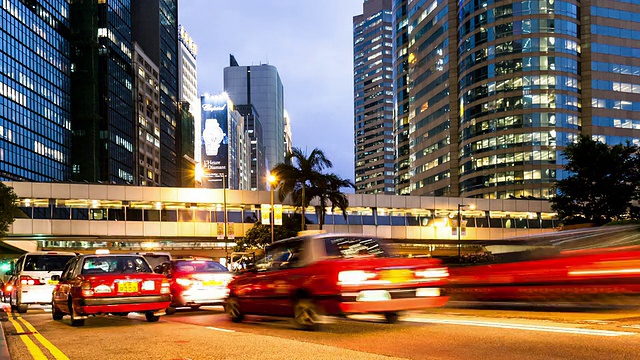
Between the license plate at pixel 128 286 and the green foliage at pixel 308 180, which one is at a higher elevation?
the green foliage at pixel 308 180

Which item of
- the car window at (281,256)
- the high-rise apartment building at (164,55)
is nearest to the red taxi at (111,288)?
the car window at (281,256)

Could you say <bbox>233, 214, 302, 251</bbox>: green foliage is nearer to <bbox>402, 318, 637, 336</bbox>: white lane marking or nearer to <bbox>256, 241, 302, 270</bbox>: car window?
<bbox>256, 241, 302, 270</bbox>: car window

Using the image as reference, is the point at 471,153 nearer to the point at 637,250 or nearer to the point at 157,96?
the point at 157,96

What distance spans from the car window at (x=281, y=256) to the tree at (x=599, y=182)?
43.8 m

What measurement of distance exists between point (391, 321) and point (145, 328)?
15.9 feet

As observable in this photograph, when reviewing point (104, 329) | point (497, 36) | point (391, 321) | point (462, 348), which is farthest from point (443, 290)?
point (497, 36)

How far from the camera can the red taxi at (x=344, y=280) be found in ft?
36.5

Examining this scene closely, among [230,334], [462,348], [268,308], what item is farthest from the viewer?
[268,308]

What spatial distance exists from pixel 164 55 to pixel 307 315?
158672mm

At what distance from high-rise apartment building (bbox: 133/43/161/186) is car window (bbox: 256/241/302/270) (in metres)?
130

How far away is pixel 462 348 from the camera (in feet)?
28.8

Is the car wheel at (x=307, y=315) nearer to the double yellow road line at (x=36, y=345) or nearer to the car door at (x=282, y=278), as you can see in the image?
the car door at (x=282, y=278)

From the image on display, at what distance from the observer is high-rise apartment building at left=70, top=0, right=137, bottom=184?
119 m

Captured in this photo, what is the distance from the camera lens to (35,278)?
20688mm
